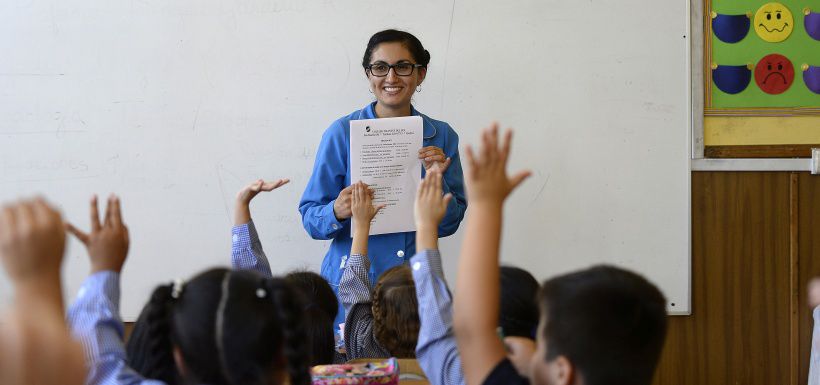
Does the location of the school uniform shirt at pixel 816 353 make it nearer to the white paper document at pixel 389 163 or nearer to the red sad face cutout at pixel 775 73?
the white paper document at pixel 389 163

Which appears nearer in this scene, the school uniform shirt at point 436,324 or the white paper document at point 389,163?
the school uniform shirt at point 436,324

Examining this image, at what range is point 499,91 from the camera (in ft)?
11.1

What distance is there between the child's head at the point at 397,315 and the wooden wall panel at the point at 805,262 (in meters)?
2.28

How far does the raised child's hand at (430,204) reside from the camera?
1411 millimetres

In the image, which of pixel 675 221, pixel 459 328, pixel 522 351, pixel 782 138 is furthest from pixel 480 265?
pixel 782 138

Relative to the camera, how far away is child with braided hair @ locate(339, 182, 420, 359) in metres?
1.98

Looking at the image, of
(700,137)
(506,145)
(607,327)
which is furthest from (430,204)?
(700,137)

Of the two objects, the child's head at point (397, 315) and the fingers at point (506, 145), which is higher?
the fingers at point (506, 145)

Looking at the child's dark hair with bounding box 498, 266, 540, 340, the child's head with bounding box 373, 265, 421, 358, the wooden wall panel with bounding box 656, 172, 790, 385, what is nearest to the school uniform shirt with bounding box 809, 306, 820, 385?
the child's dark hair with bounding box 498, 266, 540, 340

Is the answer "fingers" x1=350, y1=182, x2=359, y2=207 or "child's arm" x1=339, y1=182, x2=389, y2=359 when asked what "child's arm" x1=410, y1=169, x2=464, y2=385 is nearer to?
"child's arm" x1=339, y1=182, x2=389, y2=359

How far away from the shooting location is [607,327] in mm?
1119

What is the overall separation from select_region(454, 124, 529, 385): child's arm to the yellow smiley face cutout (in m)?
2.74

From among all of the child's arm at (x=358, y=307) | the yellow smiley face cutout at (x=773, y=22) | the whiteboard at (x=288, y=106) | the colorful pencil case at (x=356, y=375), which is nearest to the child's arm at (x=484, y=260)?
the colorful pencil case at (x=356, y=375)

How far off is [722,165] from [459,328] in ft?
8.61
